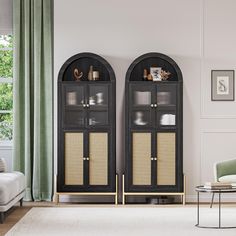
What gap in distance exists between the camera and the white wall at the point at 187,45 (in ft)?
30.5

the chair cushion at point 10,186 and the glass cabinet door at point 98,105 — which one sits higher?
the glass cabinet door at point 98,105

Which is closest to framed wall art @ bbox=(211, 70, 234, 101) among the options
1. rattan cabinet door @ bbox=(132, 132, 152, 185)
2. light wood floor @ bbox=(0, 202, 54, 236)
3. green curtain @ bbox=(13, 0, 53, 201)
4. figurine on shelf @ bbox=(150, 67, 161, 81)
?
figurine on shelf @ bbox=(150, 67, 161, 81)

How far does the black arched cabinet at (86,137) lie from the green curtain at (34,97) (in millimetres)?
389

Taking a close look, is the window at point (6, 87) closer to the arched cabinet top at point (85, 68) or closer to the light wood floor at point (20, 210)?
the arched cabinet top at point (85, 68)

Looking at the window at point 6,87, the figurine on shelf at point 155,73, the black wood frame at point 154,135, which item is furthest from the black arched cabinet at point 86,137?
the window at point 6,87

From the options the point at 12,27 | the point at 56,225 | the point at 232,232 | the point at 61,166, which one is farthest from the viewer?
the point at 12,27

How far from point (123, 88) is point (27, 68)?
1.30m

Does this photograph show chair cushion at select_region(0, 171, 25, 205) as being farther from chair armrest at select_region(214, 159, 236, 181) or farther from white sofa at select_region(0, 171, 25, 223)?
chair armrest at select_region(214, 159, 236, 181)

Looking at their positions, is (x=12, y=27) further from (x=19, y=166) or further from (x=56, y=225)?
(x=56, y=225)

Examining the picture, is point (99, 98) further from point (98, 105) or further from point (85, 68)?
point (85, 68)

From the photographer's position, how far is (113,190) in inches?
353

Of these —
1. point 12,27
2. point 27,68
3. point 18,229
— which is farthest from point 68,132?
point 18,229

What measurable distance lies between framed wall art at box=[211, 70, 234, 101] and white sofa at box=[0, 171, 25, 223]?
9.06 feet

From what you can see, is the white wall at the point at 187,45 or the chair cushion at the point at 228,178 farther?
the white wall at the point at 187,45
